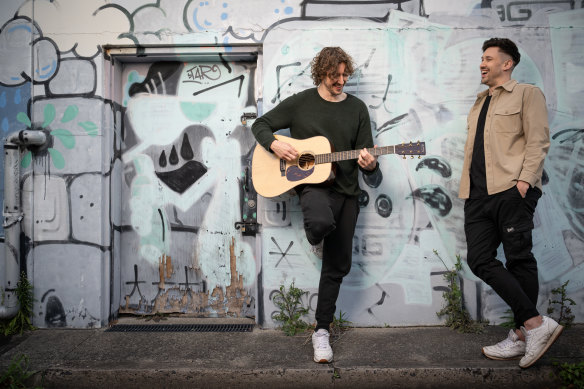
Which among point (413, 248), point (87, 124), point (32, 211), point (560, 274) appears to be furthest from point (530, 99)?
point (32, 211)

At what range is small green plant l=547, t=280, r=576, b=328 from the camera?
3.28 metres

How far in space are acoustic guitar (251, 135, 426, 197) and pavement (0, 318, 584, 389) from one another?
3.94 ft

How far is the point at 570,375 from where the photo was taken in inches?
96.9

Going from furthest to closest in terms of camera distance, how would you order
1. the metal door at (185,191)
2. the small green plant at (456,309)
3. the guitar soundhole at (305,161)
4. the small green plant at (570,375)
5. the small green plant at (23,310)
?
the metal door at (185,191), the small green plant at (23,310), the small green plant at (456,309), the guitar soundhole at (305,161), the small green plant at (570,375)

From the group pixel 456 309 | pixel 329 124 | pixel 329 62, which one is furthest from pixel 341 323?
pixel 329 62

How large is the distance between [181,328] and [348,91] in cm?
253

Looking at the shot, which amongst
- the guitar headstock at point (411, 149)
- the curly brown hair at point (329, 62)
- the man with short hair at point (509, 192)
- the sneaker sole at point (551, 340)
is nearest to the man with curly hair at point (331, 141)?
the curly brown hair at point (329, 62)

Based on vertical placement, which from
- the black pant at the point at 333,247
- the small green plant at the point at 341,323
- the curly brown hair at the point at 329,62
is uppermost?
the curly brown hair at the point at 329,62

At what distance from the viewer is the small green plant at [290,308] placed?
11.0 feet

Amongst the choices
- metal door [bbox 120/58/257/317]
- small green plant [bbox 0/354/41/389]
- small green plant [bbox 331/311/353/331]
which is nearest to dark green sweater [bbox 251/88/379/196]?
metal door [bbox 120/58/257/317]

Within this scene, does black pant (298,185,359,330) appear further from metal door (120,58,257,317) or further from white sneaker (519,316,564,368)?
white sneaker (519,316,564,368)

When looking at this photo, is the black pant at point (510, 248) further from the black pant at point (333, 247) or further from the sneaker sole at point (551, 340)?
the black pant at point (333, 247)

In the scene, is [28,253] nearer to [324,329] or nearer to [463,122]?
[324,329]

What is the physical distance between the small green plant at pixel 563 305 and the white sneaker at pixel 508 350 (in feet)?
2.79
